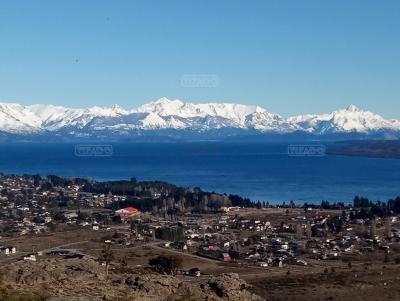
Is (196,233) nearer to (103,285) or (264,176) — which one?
(103,285)

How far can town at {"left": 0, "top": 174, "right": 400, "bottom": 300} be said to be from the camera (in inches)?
1222

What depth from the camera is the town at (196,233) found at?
31.0 meters

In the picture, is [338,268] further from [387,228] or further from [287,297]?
[387,228]

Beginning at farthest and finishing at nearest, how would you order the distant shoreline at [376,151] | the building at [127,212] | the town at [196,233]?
the distant shoreline at [376,151] → the building at [127,212] → the town at [196,233]

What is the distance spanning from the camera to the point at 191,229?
4628cm

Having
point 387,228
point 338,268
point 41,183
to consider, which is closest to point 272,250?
point 338,268

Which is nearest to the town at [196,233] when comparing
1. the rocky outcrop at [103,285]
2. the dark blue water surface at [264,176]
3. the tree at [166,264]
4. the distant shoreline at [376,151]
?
the tree at [166,264]

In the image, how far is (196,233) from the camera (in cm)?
4456

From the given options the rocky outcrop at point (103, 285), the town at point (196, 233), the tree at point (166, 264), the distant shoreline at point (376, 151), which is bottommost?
the town at point (196, 233)

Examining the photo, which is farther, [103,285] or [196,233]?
[196,233]

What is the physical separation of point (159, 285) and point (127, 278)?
846 millimetres

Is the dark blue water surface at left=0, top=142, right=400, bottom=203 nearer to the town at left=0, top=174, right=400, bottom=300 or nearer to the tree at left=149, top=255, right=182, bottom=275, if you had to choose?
the town at left=0, top=174, right=400, bottom=300

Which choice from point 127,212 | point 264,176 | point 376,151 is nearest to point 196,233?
point 127,212

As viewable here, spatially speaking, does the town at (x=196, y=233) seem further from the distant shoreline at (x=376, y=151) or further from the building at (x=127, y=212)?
the distant shoreline at (x=376, y=151)
